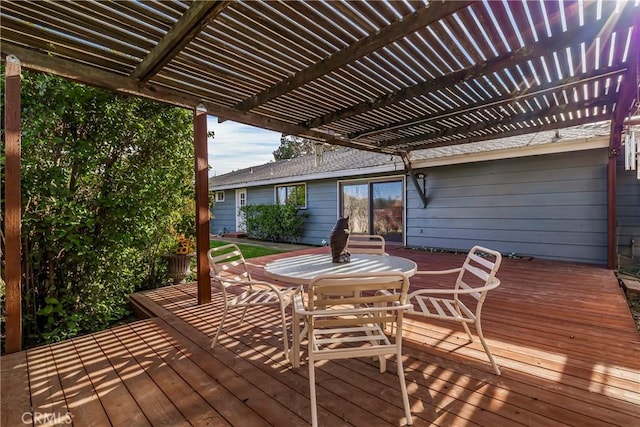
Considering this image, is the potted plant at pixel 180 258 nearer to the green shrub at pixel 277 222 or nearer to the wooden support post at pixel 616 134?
the green shrub at pixel 277 222

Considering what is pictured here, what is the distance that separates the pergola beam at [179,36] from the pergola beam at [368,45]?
1075 mm

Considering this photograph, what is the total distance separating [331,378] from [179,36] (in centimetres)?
266

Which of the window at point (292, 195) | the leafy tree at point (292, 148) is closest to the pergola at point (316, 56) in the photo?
the window at point (292, 195)

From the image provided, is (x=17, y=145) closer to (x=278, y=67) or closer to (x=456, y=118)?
(x=278, y=67)

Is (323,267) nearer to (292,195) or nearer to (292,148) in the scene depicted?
(292,195)

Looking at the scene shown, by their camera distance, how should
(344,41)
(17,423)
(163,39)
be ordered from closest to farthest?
(17,423) → (163,39) → (344,41)

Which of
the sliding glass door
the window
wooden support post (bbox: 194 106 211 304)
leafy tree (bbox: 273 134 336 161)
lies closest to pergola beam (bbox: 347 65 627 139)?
wooden support post (bbox: 194 106 211 304)

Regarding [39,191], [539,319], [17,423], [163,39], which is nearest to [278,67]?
[163,39]

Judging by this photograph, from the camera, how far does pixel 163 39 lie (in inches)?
91.9

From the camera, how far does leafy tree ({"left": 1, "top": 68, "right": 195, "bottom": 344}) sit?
9.52 feet

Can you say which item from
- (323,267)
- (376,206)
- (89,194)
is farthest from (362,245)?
(376,206)

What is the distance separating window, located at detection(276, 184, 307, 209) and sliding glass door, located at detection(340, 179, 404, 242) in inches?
63.3

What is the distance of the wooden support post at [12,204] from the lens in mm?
2324

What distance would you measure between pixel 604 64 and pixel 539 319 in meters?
2.58
